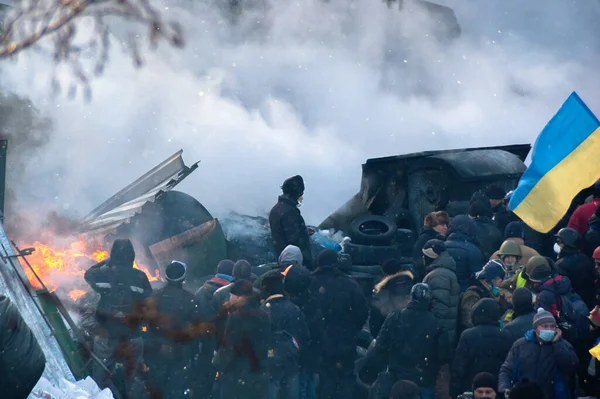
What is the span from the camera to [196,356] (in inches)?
234

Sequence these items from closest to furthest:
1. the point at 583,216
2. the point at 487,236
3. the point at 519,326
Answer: the point at 519,326, the point at 583,216, the point at 487,236

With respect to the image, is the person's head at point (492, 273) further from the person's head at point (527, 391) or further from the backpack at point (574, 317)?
the person's head at point (527, 391)

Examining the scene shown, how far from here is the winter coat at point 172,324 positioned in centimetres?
580

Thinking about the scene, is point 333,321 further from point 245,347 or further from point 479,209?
point 479,209

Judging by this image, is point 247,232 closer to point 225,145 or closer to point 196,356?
point 196,356

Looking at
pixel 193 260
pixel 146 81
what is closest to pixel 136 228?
pixel 193 260

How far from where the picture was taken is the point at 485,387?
4590 millimetres

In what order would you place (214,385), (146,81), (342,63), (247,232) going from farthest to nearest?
(342,63) < (146,81) < (247,232) < (214,385)

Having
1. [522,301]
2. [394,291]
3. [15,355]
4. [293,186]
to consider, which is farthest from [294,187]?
[15,355]

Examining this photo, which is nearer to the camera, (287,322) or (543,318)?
(543,318)

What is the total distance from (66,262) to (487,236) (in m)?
4.54

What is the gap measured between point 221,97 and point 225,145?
56.0 inches

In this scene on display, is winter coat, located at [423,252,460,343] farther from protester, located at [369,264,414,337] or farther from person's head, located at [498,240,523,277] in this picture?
person's head, located at [498,240,523,277]

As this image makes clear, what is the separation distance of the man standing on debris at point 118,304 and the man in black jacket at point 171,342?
12 centimetres
